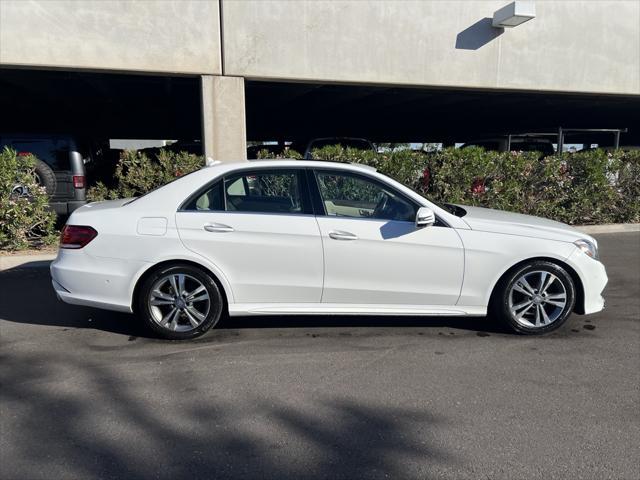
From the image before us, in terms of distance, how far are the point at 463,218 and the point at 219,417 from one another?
2.67m

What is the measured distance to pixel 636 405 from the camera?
11.0 feet

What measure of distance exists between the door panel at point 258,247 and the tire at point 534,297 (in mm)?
1656

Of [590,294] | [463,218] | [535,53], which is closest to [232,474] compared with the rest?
[463,218]

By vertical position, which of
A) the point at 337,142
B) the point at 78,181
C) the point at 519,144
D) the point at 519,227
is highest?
the point at 519,144

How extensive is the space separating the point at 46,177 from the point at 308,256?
615 cm

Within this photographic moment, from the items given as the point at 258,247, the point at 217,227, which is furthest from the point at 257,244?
the point at 217,227

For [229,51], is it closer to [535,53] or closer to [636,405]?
[535,53]

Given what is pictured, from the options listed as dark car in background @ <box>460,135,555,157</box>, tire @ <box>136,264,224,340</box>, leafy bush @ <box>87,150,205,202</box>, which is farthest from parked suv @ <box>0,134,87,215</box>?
dark car in background @ <box>460,135,555,157</box>

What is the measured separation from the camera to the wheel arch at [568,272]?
14.6ft

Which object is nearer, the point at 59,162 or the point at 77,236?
the point at 77,236

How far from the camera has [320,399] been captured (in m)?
3.40

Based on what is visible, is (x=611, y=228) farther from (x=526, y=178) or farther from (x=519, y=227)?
(x=519, y=227)

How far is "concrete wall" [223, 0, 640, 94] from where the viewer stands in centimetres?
891

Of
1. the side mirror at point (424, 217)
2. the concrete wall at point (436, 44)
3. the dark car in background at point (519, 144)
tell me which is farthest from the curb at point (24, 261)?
the dark car in background at point (519, 144)
